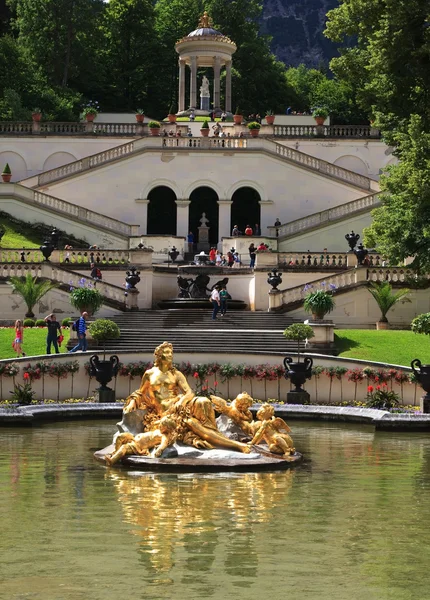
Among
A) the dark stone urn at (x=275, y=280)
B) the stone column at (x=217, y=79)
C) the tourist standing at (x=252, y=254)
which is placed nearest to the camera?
the dark stone urn at (x=275, y=280)

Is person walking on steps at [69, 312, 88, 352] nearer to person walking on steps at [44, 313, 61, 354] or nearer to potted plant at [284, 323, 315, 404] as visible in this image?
person walking on steps at [44, 313, 61, 354]

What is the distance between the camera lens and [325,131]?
64875mm

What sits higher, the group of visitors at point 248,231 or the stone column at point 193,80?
the stone column at point 193,80

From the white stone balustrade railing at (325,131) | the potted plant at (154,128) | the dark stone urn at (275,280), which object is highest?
the white stone balustrade railing at (325,131)

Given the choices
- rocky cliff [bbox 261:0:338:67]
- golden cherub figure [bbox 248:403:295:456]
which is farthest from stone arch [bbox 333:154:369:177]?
rocky cliff [bbox 261:0:338:67]

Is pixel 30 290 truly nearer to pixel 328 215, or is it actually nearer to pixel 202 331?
pixel 202 331

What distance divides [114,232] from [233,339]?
1843cm

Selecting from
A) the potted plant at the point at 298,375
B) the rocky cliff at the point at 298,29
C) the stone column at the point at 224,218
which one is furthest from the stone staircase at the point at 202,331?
the rocky cliff at the point at 298,29

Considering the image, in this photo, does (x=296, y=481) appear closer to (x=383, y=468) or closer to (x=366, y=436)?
(x=383, y=468)

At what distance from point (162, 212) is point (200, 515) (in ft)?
150

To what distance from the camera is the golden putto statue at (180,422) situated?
18.7m

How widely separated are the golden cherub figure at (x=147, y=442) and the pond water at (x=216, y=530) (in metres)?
0.43

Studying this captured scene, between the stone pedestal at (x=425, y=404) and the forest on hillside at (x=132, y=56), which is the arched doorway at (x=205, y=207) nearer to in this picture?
the forest on hillside at (x=132, y=56)

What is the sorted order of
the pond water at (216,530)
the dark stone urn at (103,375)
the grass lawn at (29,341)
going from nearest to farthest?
the pond water at (216,530), the dark stone urn at (103,375), the grass lawn at (29,341)
